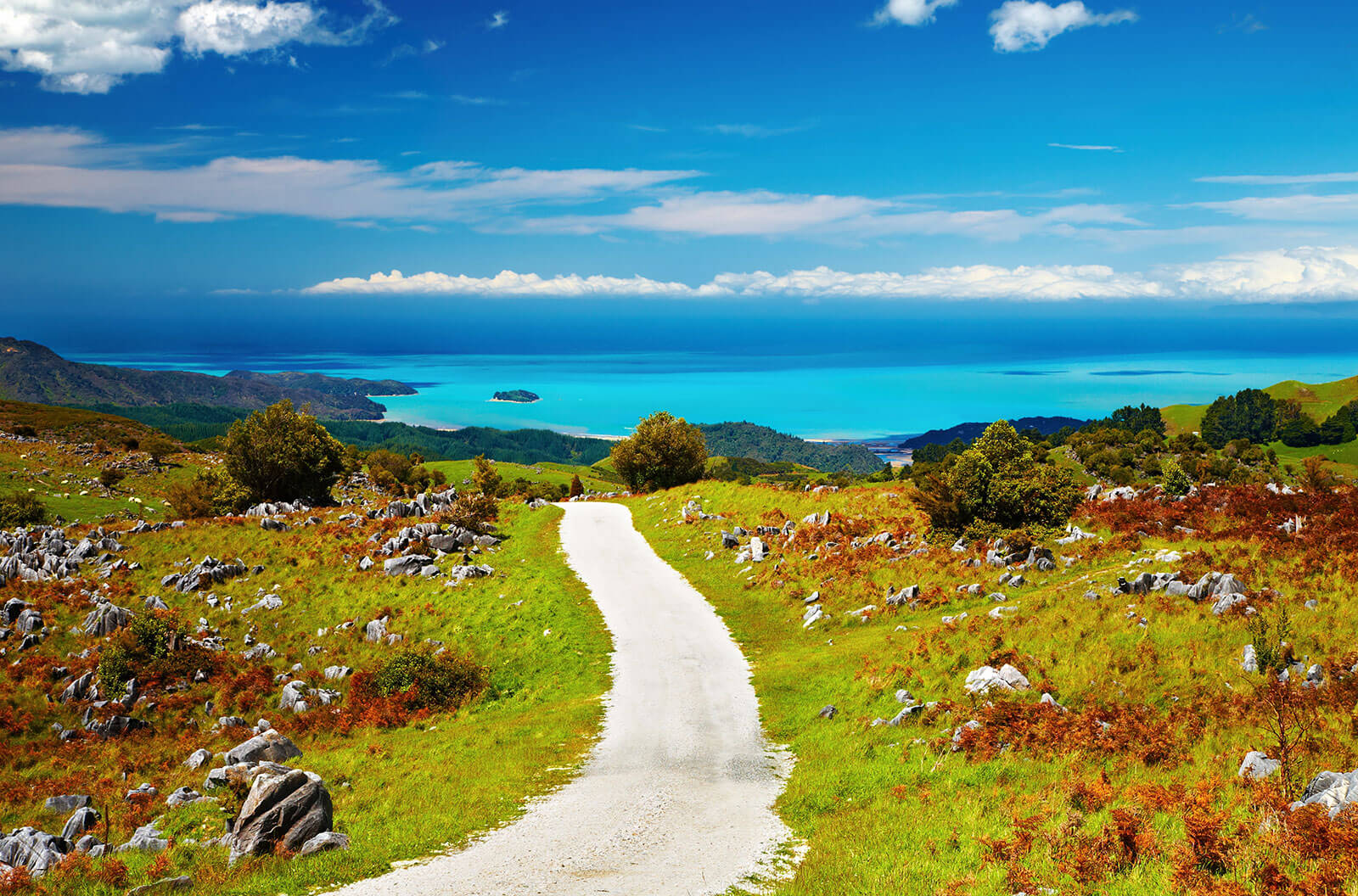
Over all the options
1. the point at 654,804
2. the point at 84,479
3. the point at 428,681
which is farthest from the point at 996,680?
the point at 84,479

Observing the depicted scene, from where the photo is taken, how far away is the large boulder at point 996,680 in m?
17.2

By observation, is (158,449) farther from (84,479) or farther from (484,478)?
(484,478)

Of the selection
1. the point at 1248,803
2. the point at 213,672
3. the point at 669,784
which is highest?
the point at 1248,803

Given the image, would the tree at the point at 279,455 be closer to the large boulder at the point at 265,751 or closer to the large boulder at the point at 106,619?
the large boulder at the point at 106,619

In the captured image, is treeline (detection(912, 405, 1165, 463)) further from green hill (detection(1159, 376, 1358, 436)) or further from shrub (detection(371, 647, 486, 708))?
shrub (detection(371, 647, 486, 708))

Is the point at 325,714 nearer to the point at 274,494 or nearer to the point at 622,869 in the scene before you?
the point at 622,869

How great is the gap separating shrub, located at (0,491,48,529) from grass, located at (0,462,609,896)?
15.0 m

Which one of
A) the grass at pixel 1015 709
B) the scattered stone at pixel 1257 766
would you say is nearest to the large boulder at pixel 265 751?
the grass at pixel 1015 709

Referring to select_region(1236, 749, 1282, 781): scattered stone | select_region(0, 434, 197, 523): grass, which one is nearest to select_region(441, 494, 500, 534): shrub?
select_region(0, 434, 197, 523): grass

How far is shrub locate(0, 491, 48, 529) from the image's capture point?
4534 cm

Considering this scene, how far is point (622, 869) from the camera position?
11.5 meters

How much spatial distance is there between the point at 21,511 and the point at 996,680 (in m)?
58.0

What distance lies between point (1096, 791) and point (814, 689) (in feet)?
31.2

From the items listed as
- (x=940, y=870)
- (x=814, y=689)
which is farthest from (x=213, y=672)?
(x=940, y=870)
